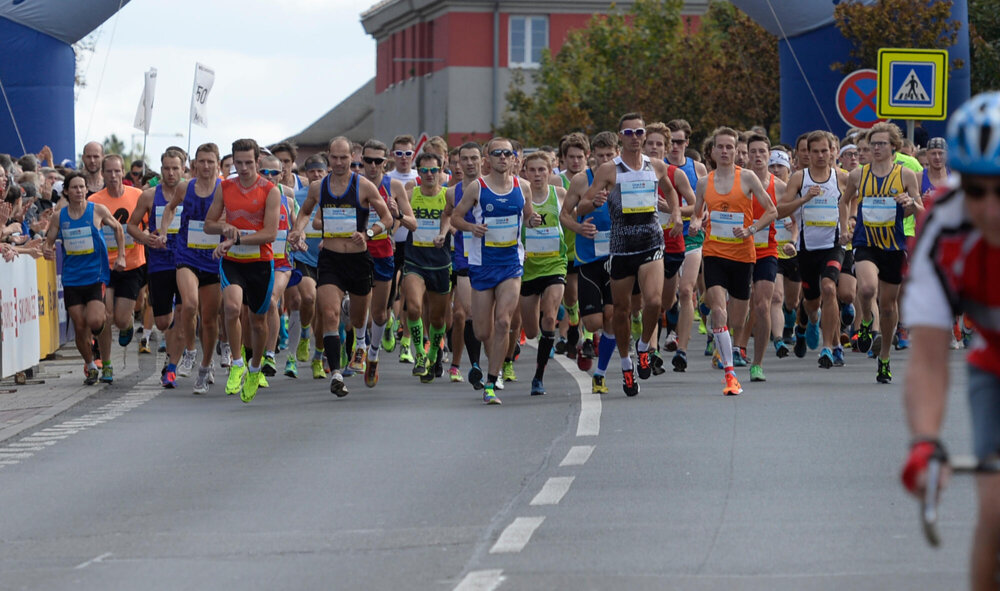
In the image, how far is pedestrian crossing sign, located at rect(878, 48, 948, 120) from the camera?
69.2 feet

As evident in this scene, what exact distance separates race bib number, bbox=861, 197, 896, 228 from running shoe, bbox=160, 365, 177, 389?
19.7 feet

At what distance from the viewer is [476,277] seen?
596 inches

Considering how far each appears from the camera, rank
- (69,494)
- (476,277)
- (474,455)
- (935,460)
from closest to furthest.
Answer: (935,460) < (69,494) < (474,455) < (476,277)

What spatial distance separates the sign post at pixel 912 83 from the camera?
69.2ft

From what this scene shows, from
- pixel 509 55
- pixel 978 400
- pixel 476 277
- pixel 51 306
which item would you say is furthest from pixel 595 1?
pixel 978 400

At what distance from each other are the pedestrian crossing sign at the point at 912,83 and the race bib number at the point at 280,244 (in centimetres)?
684

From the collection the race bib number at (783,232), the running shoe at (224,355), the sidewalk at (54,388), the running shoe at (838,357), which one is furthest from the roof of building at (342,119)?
the running shoe at (838,357)

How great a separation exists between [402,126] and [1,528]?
259ft

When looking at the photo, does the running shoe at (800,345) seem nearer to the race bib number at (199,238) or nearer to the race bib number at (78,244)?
the race bib number at (199,238)

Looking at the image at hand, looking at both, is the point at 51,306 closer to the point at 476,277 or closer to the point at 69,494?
the point at 476,277

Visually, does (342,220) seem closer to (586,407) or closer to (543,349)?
(543,349)

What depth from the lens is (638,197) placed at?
14875mm

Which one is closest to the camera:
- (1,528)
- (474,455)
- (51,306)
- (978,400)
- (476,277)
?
(978,400)

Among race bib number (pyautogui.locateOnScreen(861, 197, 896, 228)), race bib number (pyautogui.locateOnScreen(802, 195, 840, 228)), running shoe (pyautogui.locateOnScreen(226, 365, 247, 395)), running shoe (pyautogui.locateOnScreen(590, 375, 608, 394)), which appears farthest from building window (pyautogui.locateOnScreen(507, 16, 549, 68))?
running shoe (pyautogui.locateOnScreen(590, 375, 608, 394))
